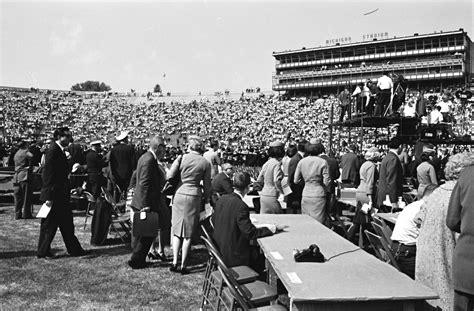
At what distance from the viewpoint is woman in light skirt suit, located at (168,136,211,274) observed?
A: 6387 mm

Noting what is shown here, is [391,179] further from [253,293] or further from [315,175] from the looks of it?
[253,293]

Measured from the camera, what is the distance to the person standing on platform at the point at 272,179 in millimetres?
7301

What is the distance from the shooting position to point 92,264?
22.8 feet

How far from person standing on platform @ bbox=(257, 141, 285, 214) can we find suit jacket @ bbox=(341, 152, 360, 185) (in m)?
2.97

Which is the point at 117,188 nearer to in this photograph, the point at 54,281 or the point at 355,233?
the point at 54,281

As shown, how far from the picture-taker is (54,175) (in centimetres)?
702

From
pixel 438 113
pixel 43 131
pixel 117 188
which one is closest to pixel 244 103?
pixel 43 131

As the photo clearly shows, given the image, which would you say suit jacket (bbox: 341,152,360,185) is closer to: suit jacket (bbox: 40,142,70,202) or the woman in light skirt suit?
the woman in light skirt suit

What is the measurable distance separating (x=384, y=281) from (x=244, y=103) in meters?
57.4

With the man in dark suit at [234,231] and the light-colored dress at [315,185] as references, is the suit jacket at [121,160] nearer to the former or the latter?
the light-colored dress at [315,185]

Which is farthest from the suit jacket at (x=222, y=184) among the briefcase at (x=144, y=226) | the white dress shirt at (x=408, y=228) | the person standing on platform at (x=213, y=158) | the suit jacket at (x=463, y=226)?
the suit jacket at (x=463, y=226)

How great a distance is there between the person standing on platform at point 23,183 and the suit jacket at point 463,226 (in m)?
9.20

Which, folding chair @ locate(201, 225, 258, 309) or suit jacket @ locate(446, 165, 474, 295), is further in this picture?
folding chair @ locate(201, 225, 258, 309)

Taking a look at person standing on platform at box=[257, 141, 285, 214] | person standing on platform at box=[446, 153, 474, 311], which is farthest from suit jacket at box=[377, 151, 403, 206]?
person standing on platform at box=[446, 153, 474, 311]
